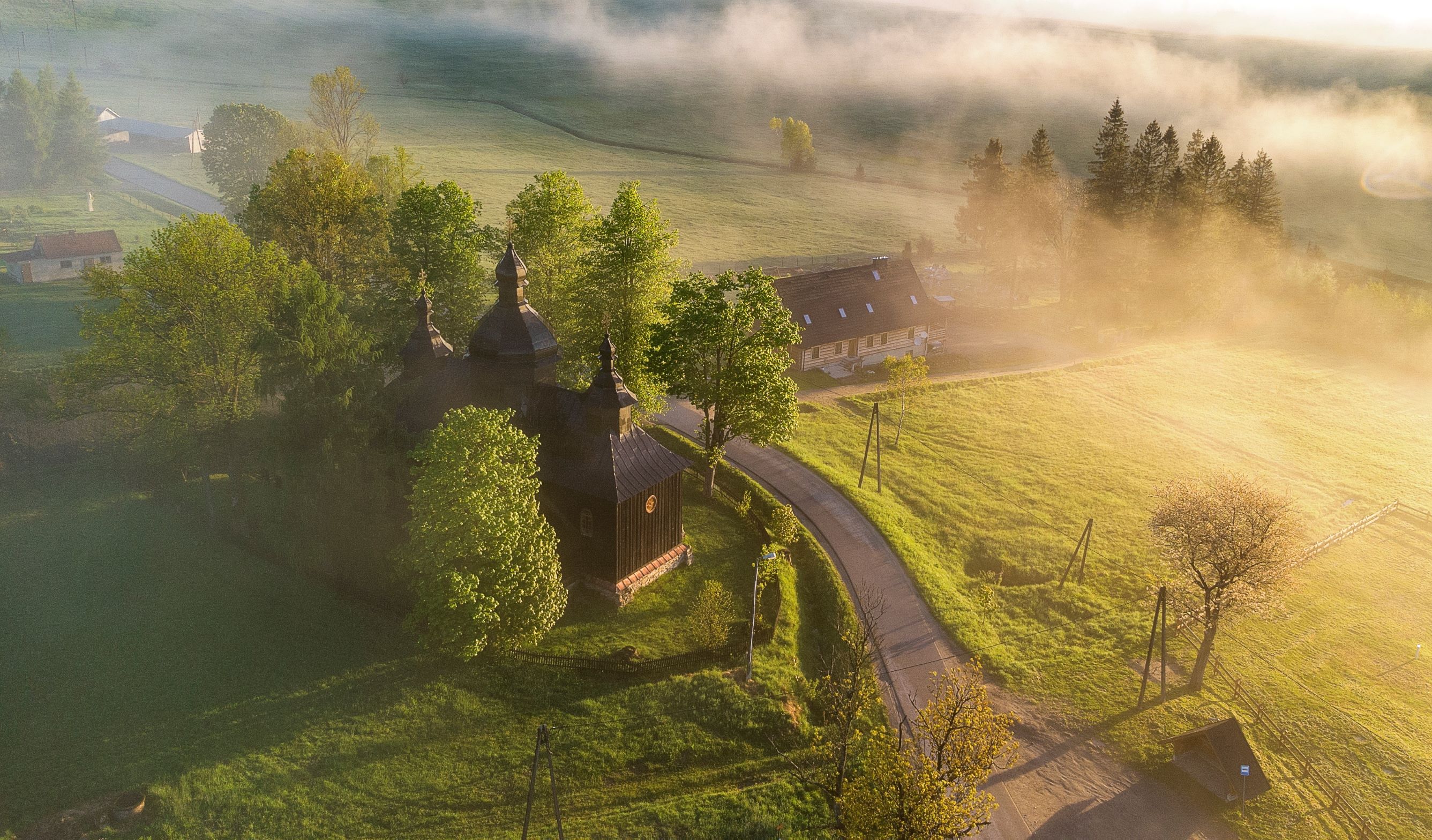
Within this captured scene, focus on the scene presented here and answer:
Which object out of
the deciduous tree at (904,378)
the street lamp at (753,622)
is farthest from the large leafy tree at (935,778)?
the deciduous tree at (904,378)

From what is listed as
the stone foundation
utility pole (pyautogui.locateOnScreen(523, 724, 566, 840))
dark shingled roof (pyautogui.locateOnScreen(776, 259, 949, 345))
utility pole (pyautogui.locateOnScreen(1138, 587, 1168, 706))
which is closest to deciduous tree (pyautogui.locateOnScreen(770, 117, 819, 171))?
dark shingled roof (pyautogui.locateOnScreen(776, 259, 949, 345))

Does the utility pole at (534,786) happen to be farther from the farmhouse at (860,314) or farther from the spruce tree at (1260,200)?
the spruce tree at (1260,200)

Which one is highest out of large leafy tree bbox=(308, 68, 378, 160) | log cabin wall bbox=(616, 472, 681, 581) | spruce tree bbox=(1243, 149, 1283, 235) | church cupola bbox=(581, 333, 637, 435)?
large leafy tree bbox=(308, 68, 378, 160)

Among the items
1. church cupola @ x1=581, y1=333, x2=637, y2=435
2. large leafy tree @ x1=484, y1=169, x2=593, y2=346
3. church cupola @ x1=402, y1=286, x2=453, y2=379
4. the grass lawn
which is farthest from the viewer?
large leafy tree @ x1=484, y1=169, x2=593, y2=346

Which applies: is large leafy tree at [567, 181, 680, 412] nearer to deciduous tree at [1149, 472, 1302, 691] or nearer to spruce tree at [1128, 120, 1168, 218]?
deciduous tree at [1149, 472, 1302, 691]

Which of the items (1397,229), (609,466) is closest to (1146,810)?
(609,466)

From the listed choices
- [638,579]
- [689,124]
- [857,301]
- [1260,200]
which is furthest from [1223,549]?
[689,124]
